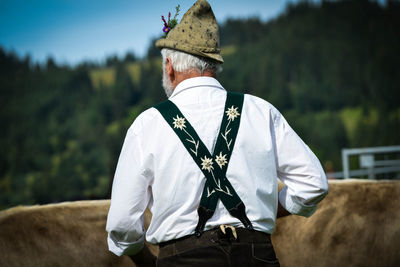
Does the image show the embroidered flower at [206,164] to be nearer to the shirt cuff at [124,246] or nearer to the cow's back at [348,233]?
the shirt cuff at [124,246]

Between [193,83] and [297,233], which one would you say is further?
[297,233]

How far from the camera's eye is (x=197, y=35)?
2.10 m

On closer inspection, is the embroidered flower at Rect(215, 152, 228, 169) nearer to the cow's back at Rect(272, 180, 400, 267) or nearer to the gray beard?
the gray beard

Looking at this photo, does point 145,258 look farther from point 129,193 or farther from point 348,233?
point 348,233

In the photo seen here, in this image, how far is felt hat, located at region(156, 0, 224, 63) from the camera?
2.08 m

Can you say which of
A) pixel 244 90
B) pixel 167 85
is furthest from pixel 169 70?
pixel 244 90

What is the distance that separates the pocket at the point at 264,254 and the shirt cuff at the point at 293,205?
0.23 meters

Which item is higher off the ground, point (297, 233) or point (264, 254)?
point (264, 254)

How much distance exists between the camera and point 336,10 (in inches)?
4466

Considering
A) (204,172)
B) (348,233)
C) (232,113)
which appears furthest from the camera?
(348,233)

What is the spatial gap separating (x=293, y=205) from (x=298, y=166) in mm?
189

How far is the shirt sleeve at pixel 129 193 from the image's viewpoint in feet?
6.38

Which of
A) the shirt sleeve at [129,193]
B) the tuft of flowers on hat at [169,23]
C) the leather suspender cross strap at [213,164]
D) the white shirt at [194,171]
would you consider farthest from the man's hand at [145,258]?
the tuft of flowers on hat at [169,23]

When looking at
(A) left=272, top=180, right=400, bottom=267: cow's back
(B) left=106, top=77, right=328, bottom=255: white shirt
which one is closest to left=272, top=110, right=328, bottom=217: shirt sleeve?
(B) left=106, top=77, right=328, bottom=255: white shirt
